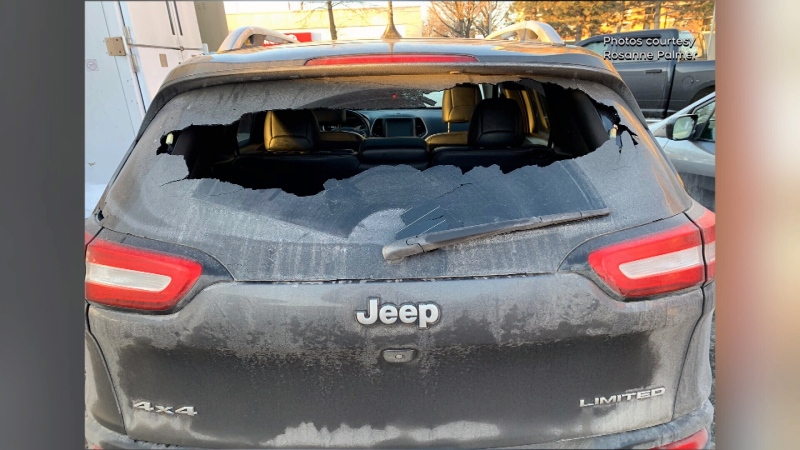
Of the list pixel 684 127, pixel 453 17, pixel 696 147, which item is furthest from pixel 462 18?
pixel 696 147

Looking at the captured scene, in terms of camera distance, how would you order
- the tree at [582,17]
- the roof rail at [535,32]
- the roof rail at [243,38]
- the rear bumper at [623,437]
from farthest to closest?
the tree at [582,17] < the roof rail at [535,32] < the roof rail at [243,38] < the rear bumper at [623,437]

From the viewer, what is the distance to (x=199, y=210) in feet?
4.73

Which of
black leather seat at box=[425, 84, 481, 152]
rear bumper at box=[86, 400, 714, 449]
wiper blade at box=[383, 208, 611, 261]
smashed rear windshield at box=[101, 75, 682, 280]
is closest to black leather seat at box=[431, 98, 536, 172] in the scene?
smashed rear windshield at box=[101, 75, 682, 280]

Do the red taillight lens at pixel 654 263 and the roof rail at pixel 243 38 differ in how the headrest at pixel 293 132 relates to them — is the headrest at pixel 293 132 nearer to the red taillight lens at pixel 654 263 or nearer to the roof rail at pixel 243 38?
the roof rail at pixel 243 38

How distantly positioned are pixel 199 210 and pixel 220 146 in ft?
3.27

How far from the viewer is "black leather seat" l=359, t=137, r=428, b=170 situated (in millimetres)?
2674

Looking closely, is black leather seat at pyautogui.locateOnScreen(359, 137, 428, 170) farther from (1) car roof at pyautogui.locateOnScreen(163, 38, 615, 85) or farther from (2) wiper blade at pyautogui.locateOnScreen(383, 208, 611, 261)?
(2) wiper blade at pyautogui.locateOnScreen(383, 208, 611, 261)

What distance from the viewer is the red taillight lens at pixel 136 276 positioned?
1.36 meters

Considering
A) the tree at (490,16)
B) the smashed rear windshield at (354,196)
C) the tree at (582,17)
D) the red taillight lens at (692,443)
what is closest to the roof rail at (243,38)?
the smashed rear windshield at (354,196)

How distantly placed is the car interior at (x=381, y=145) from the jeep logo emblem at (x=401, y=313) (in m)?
0.50

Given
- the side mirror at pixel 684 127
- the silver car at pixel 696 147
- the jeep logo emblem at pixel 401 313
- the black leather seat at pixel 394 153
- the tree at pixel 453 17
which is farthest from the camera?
the tree at pixel 453 17

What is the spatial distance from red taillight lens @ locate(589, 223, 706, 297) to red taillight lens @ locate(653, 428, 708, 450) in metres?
0.42
